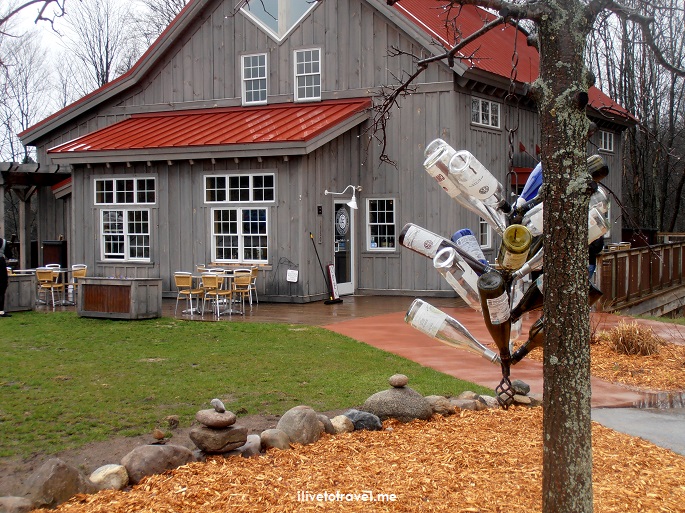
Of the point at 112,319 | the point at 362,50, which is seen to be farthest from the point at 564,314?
the point at 362,50

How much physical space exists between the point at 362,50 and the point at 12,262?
14379 mm

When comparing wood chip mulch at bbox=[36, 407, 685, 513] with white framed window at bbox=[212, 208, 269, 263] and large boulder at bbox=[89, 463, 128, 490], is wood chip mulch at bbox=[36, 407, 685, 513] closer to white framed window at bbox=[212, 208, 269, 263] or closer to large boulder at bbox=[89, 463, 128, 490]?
large boulder at bbox=[89, 463, 128, 490]

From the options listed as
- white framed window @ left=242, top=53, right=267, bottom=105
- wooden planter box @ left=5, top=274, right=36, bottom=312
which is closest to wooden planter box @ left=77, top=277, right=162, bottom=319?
wooden planter box @ left=5, top=274, right=36, bottom=312

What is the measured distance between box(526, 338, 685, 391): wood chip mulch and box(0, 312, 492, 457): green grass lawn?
2095 mm

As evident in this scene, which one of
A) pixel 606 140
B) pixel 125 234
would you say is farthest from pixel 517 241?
pixel 606 140

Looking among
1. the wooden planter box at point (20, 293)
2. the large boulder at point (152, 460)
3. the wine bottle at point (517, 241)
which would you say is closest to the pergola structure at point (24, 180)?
the wooden planter box at point (20, 293)

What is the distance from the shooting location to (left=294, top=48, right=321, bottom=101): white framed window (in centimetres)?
1947

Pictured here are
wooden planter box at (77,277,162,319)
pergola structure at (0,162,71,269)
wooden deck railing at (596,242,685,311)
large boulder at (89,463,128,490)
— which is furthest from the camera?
pergola structure at (0,162,71,269)

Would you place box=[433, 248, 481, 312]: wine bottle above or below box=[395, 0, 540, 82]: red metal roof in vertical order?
below

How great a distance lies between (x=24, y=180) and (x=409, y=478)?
19428 mm

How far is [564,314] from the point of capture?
3.86 metres

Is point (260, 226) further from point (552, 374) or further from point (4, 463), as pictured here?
point (552, 374)

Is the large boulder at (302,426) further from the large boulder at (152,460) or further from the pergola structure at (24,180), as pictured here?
the pergola structure at (24,180)
